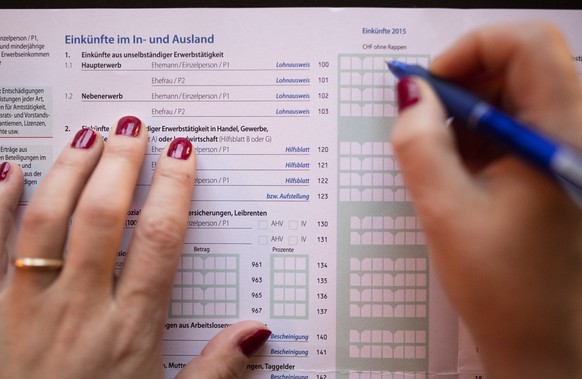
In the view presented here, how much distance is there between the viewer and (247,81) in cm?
57

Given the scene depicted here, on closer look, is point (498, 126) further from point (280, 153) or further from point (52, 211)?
point (52, 211)

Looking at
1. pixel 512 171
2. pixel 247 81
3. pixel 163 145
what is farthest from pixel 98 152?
pixel 512 171

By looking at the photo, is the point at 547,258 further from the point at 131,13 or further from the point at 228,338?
the point at 131,13

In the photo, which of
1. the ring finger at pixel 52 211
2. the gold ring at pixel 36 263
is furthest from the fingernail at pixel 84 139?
the gold ring at pixel 36 263

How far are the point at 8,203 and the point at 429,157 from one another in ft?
1.48

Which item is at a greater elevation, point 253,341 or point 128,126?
point 128,126

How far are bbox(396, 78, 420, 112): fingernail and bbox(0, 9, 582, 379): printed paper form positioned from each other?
10cm

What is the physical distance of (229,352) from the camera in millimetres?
550

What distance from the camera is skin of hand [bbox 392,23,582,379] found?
44cm

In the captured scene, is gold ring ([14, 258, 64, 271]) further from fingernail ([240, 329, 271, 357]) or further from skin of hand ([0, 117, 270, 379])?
fingernail ([240, 329, 271, 357])

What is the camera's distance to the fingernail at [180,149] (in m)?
0.56

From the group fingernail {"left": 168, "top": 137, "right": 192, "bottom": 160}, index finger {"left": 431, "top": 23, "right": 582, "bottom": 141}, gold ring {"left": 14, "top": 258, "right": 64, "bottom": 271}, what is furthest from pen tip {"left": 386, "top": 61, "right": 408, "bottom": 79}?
gold ring {"left": 14, "top": 258, "right": 64, "bottom": 271}

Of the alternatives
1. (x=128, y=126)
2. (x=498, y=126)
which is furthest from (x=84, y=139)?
(x=498, y=126)

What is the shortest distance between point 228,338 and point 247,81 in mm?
286
